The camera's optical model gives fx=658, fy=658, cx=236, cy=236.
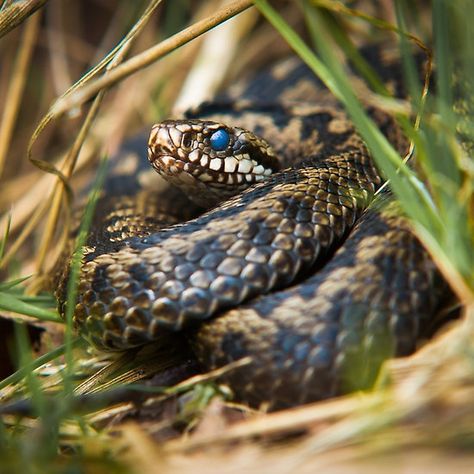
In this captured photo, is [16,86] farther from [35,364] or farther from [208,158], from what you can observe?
[35,364]

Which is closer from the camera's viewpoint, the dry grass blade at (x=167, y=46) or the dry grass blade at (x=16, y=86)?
the dry grass blade at (x=167, y=46)

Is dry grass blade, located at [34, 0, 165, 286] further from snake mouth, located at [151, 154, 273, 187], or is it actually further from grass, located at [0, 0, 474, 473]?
snake mouth, located at [151, 154, 273, 187]

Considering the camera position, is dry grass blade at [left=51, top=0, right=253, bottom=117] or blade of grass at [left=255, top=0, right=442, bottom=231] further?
dry grass blade at [left=51, top=0, right=253, bottom=117]

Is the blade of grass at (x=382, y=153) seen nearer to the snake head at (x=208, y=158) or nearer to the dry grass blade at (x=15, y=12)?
the snake head at (x=208, y=158)

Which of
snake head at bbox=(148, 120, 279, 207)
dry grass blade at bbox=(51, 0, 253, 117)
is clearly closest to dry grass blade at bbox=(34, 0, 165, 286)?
dry grass blade at bbox=(51, 0, 253, 117)

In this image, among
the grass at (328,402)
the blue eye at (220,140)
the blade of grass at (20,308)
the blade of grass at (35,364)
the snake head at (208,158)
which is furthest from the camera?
the blue eye at (220,140)

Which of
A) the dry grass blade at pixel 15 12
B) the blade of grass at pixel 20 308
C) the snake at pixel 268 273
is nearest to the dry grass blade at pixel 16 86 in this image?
the snake at pixel 268 273

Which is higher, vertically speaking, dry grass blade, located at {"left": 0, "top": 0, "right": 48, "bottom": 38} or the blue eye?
dry grass blade, located at {"left": 0, "top": 0, "right": 48, "bottom": 38}

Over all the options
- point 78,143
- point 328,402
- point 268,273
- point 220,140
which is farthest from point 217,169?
point 328,402
